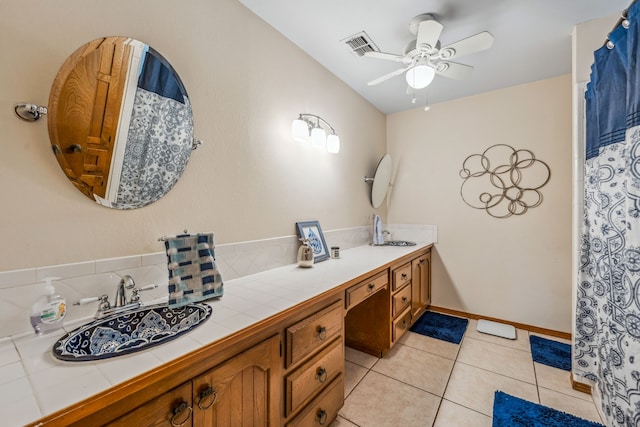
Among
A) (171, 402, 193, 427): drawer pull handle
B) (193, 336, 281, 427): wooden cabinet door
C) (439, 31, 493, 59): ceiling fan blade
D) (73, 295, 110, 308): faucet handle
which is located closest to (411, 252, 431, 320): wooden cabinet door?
(439, 31, 493, 59): ceiling fan blade

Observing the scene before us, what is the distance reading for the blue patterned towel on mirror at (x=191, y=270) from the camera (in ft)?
3.68

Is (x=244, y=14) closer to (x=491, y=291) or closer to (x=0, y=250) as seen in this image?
(x=0, y=250)

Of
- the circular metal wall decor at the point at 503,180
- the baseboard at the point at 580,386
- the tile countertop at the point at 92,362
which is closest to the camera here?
the tile countertop at the point at 92,362

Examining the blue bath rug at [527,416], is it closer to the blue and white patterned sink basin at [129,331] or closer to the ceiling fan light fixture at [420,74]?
the blue and white patterned sink basin at [129,331]

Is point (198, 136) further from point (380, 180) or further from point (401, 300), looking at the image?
point (380, 180)

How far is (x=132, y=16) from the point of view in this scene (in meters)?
1.15

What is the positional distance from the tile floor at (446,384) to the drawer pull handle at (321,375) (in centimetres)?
39

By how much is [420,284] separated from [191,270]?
7.56 feet

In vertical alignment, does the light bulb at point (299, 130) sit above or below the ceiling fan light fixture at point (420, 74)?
below

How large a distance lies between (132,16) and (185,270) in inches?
45.2

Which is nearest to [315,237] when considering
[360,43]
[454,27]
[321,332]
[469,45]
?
[321,332]

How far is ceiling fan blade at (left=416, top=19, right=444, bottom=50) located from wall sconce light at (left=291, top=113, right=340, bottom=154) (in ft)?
2.82

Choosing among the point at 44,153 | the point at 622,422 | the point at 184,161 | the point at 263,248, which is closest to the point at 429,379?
the point at 622,422

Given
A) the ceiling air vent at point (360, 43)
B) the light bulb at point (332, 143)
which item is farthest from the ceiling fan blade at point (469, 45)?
the light bulb at point (332, 143)
